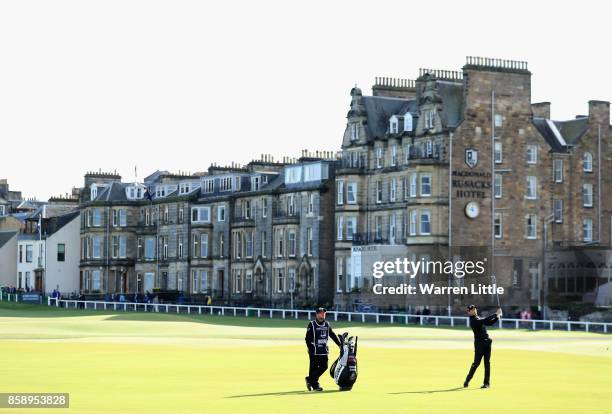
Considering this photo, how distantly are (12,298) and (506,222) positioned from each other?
47551mm

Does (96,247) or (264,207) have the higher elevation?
(264,207)

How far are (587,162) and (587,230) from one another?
5.38 metres

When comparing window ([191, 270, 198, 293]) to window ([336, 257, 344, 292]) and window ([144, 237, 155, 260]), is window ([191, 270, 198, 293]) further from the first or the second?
window ([336, 257, 344, 292])

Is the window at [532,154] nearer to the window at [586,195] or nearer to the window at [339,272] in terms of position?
the window at [586,195]

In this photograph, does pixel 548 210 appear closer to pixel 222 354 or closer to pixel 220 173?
pixel 220 173

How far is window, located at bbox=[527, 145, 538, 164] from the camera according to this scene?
10906 centimetres

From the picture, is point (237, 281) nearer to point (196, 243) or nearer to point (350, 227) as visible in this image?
point (196, 243)

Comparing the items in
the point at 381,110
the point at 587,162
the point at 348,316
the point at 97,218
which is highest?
the point at 381,110

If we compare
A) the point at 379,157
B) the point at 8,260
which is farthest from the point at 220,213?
the point at 8,260

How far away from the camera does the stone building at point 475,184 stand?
347ft

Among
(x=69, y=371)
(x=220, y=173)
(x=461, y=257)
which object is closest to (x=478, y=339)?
(x=69, y=371)

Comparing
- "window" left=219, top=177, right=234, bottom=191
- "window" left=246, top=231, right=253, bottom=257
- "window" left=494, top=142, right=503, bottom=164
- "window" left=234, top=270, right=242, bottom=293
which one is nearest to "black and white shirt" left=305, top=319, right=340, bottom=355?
"window" left=494, top=142, right=503, bottom=164

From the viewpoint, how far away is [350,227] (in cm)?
11556

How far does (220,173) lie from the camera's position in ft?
467
